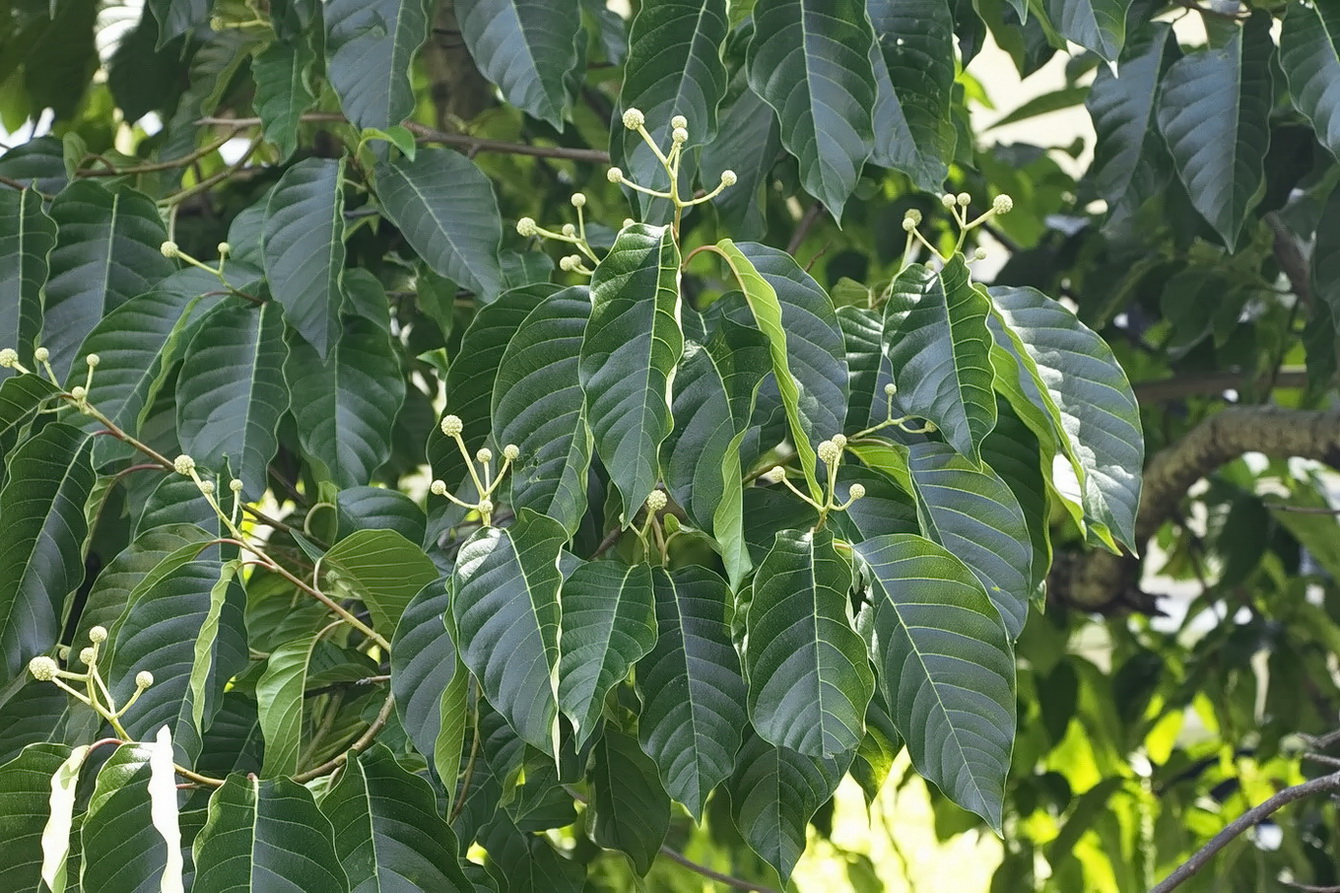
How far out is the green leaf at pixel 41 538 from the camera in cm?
72

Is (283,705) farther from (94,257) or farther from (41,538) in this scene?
(94,257)

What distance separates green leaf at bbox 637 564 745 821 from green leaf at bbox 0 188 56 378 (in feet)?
1.66

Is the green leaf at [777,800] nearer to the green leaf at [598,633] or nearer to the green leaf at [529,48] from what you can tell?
the green leaf at [598,633]

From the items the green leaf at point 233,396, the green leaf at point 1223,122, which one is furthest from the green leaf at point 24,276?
the green leaf at point 1223,122

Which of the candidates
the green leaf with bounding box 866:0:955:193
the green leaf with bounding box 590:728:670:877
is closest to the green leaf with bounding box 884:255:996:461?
the green leaf with bounding box 866:0:955:193

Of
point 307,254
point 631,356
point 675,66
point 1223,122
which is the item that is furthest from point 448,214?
point 1223,122

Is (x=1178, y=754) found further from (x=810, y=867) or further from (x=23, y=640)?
(x=23, y=640)

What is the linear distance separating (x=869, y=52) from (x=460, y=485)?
357 mm

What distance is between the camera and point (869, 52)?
2.38ft

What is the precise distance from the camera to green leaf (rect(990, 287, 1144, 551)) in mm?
637

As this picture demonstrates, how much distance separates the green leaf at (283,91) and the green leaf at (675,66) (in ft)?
0.87

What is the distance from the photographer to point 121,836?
55 centimetres

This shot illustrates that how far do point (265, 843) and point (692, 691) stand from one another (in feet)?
0.69

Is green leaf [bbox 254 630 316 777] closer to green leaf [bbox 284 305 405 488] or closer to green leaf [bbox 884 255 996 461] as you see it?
green leaf [bbox 284 305 405 488]
